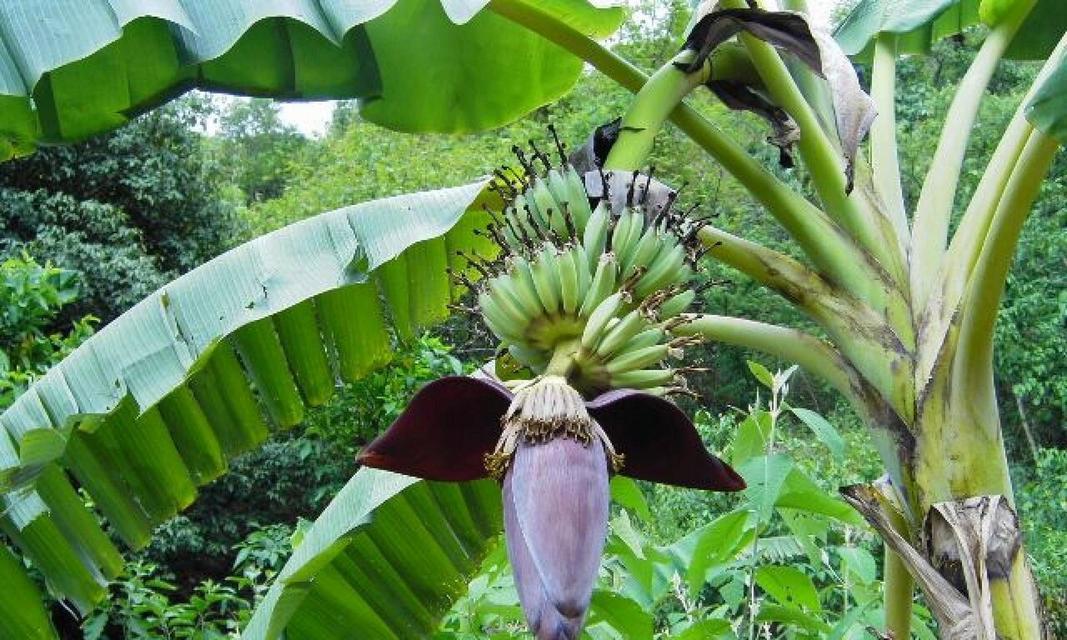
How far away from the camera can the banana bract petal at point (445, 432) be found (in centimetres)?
60

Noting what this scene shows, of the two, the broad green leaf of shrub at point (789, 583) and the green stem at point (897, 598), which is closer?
the green stem at point (897, 598)

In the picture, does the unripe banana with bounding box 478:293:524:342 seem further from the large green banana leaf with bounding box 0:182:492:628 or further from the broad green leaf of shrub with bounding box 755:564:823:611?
the broad green leaf of shrub with bounding box 755:564:823:611

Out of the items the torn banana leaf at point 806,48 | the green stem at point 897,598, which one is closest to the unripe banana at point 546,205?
the torn banana leaf at point 806,48

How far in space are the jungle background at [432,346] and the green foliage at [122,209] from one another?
0.04 ft

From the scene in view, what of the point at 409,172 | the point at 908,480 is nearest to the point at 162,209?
the point at 409,172

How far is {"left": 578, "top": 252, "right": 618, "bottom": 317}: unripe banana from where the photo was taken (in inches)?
Answer: 25.3

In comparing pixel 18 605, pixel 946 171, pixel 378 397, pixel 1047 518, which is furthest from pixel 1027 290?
pixel 18 605

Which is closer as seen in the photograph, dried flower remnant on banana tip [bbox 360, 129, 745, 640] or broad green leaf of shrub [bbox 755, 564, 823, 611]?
dried flower remnant on banana tip [bbox 360, 129, 745, 640]

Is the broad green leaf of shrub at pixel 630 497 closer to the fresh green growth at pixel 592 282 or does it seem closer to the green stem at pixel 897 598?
the green stem at pixel 897 598

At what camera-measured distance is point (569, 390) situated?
567 millimetres

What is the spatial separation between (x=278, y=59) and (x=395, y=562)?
1.83ft

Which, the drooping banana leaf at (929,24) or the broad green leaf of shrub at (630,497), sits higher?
the drooping banana leaf at (929,24)

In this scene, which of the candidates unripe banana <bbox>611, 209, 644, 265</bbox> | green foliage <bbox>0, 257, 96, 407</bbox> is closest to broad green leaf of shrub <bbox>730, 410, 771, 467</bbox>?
unripe banana <bbox>611, 209, 644, 265</bbox>

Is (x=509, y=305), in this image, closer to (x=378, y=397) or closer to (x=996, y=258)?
(x=996, y=258)
